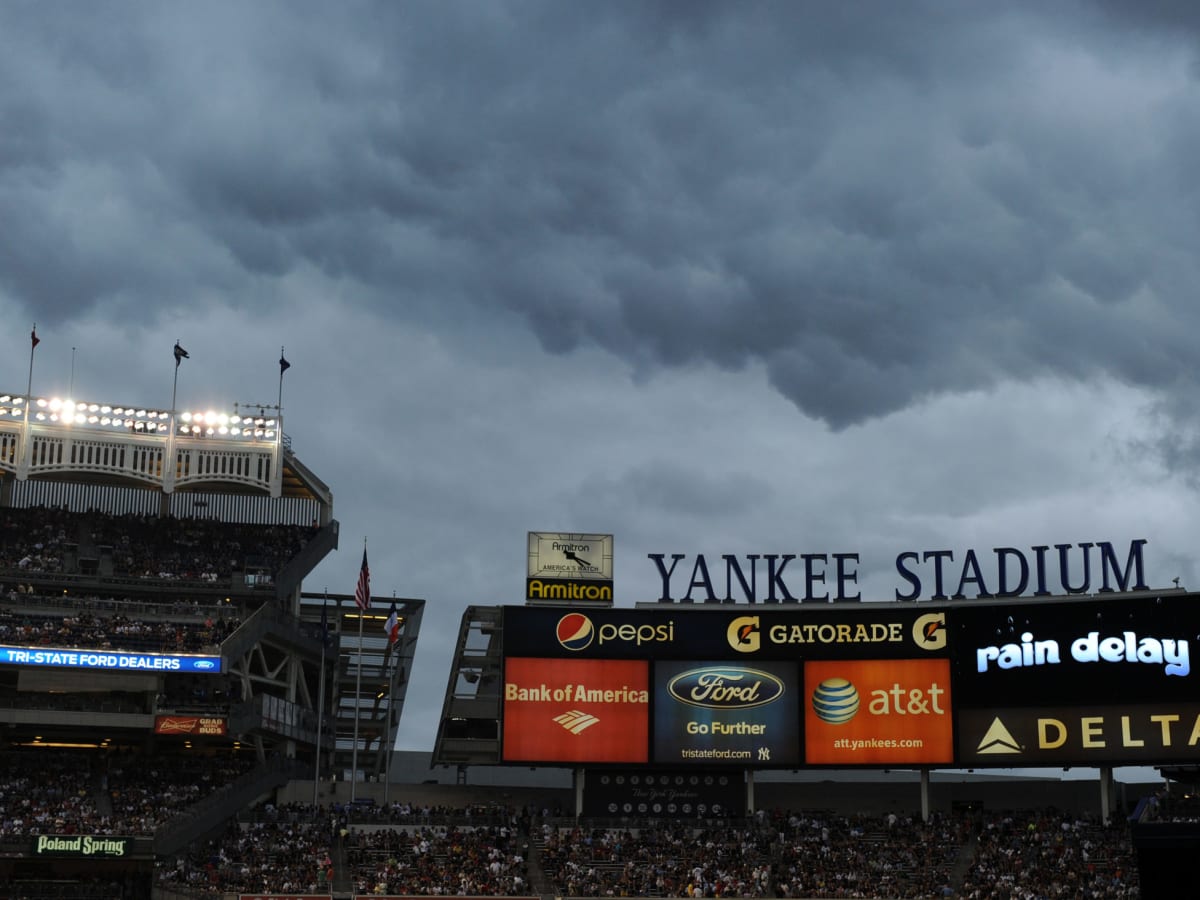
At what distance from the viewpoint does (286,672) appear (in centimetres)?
8531

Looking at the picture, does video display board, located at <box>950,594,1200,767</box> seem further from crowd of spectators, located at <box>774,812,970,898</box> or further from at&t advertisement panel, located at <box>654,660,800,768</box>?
at&t advertisement panel, located at <box>654,660,800,768</box>

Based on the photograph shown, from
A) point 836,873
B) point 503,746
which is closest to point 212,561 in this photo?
point 503,746

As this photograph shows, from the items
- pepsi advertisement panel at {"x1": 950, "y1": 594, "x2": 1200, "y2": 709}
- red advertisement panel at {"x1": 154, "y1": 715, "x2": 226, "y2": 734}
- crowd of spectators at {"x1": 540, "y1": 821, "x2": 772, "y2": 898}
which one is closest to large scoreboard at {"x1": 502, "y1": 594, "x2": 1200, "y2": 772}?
pepsi advertisement panel at {"x1": 950, "y1": 594, "x2": 1200, "y2": 709}

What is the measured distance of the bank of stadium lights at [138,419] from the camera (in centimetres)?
8431

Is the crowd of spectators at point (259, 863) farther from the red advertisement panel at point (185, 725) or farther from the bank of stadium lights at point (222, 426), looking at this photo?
the bank of stadium lights at point (222, 426)

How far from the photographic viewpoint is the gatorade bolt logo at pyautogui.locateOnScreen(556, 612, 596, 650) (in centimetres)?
6981

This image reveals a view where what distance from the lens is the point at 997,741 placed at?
66.4 metres

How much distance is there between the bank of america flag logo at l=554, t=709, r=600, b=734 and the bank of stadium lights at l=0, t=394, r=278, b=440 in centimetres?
2813

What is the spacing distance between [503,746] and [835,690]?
50.3 feet

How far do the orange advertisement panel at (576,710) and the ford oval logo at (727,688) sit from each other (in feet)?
5.51

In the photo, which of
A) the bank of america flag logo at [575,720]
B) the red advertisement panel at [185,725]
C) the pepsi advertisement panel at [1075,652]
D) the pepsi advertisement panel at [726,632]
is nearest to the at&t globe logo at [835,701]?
the pepsi advertisement panel at [726,632]

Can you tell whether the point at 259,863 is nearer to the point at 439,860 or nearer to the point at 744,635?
the point at 439,860

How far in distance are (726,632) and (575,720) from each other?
8151mm

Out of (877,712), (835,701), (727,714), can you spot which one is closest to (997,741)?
(877,712)
